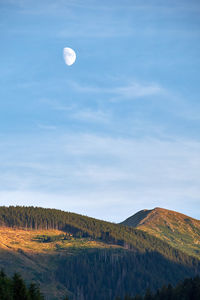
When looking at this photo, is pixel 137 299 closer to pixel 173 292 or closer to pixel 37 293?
pixel 173 292

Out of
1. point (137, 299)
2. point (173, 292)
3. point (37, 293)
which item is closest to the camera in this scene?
point (37, 293)

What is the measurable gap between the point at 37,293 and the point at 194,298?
91.4 metres

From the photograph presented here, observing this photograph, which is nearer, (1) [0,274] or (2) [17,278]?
(2) [17,278]

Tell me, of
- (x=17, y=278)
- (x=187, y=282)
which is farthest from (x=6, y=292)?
(x=187, y=282)

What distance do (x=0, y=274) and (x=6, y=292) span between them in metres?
13.5

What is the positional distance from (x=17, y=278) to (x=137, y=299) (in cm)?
12192

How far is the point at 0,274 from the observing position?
335 ft

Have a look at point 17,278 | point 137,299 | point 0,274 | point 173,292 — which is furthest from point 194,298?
point 17,278

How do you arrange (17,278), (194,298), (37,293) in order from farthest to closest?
(194,298)
(37,293)
(17,278)

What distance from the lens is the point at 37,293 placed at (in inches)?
A: 3696

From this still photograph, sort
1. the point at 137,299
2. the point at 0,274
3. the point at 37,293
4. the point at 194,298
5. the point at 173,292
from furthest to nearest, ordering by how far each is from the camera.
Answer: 1. the point at 137,299
2. the point at 173,292
3. the point at 194,298
4. the point at 0,274
5. the point at 37,293

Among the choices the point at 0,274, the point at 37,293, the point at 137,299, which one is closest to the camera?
the point at 37,293

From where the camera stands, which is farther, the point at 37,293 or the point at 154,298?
the point at 154,298

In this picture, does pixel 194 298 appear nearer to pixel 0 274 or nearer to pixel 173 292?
pixel 173 292
